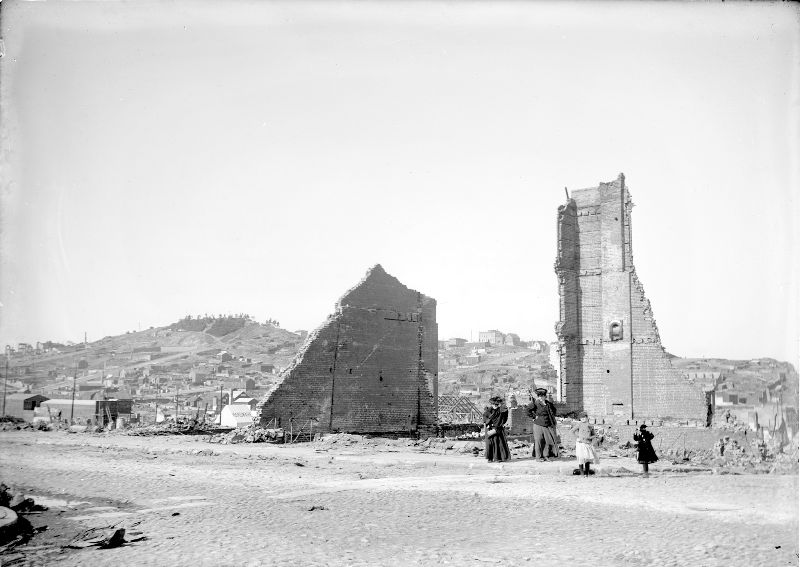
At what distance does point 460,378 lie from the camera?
68812mm

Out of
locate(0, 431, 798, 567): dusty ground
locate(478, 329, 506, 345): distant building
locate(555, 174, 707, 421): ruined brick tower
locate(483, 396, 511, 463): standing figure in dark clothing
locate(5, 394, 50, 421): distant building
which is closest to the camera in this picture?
locate(0, 431, 798, 567): dusty ground

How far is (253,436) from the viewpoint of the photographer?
19859mm

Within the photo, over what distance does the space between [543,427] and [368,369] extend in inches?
386

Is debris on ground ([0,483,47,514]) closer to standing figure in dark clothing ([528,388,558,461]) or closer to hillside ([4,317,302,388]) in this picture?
standing figure in dark clothing ([528,388,558,461])

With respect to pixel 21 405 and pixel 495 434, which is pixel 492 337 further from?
pixel 495 434

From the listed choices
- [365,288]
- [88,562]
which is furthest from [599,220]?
[88,562]

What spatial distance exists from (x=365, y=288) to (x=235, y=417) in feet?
60.6

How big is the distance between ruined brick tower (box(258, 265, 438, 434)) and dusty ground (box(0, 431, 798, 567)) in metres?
7.28

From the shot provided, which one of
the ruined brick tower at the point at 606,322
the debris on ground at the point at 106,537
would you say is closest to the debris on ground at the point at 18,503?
the debris on ground at the point at 106,537

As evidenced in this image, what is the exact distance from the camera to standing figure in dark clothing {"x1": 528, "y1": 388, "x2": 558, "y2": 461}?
14.2 metres

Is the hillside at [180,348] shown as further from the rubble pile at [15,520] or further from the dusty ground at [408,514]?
the rubble pile at [15,520]

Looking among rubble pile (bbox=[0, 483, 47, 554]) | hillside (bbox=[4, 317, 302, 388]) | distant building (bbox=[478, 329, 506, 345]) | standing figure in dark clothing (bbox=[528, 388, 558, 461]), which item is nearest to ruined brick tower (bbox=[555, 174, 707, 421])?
standing figure in dark clothing (bbox=[528, 388, 558, 461])

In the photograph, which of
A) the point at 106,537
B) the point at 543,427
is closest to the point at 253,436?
the point at 543,427

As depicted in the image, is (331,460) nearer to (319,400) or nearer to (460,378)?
(319,400)
